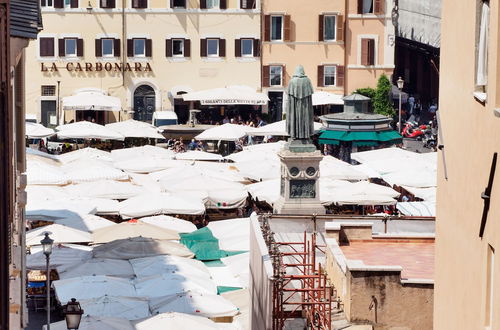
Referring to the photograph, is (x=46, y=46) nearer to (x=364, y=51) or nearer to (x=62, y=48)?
(x=62, y=48)

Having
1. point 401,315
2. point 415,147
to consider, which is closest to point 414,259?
point 401,315

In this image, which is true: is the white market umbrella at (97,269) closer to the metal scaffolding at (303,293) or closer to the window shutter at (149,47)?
the metal scaffolding at (303,293)

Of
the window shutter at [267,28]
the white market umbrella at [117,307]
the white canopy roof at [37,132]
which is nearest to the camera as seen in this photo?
the white market umbrella at [117,307]

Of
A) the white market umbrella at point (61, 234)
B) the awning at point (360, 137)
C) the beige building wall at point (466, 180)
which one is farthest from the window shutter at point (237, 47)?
the beige building wall at point (466, 180)

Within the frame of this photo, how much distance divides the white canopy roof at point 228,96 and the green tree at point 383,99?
4.98m

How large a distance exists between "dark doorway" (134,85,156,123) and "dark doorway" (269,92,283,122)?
542 centimetres

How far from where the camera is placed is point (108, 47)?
231 ft

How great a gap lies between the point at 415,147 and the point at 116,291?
35.0 metres

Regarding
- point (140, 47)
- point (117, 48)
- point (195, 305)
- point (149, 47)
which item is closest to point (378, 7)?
point (149, 47)

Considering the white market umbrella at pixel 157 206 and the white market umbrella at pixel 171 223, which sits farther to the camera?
the white market umbrella at pixel 157 206

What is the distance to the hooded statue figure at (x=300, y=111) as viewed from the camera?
32219 millimetres

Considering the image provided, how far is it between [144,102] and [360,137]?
18.9m

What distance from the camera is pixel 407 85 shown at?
91.9 meters

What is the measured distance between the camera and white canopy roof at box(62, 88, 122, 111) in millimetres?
66000
